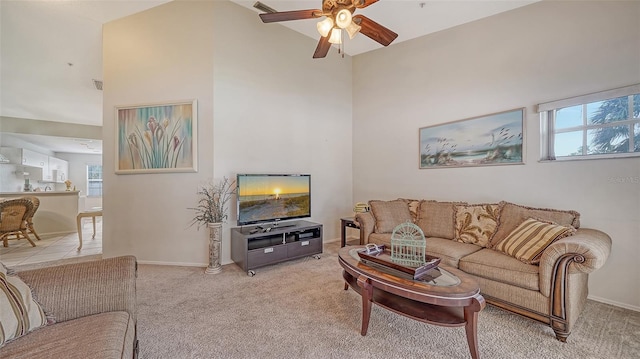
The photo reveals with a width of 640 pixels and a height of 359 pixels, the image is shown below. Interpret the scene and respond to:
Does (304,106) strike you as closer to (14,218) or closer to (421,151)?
(421,151)

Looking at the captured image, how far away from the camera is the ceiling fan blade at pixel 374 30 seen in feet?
7.41

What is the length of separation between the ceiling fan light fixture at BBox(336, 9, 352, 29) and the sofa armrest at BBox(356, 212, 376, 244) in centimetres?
223

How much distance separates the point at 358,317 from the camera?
79.7 inches

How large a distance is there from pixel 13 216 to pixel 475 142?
7.37 m

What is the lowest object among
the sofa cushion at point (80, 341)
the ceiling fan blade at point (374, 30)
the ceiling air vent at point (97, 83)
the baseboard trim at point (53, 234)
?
the baseboard trim at point (53, 234)

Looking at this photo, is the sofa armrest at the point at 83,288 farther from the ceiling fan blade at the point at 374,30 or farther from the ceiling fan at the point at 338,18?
the ceiling fan blade at the point at 374,30

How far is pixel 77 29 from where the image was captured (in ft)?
11.5

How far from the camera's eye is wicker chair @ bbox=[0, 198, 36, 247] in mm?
4074

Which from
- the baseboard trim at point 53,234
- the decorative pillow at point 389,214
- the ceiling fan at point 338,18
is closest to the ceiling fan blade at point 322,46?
the ceiling fan at point 338,18

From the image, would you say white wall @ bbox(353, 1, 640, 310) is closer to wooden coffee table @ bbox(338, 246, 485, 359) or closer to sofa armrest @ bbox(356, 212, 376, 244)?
sofa armrest @ bbox(356, 212, 376, 244)

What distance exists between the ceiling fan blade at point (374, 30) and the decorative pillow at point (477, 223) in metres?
2.16

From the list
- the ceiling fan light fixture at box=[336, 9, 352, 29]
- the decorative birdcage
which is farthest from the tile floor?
the ceiling fan light fixture at box=[336, 9, 352, 29]

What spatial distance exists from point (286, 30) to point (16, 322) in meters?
4.20

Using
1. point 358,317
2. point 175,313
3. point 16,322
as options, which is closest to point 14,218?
point 175,313
